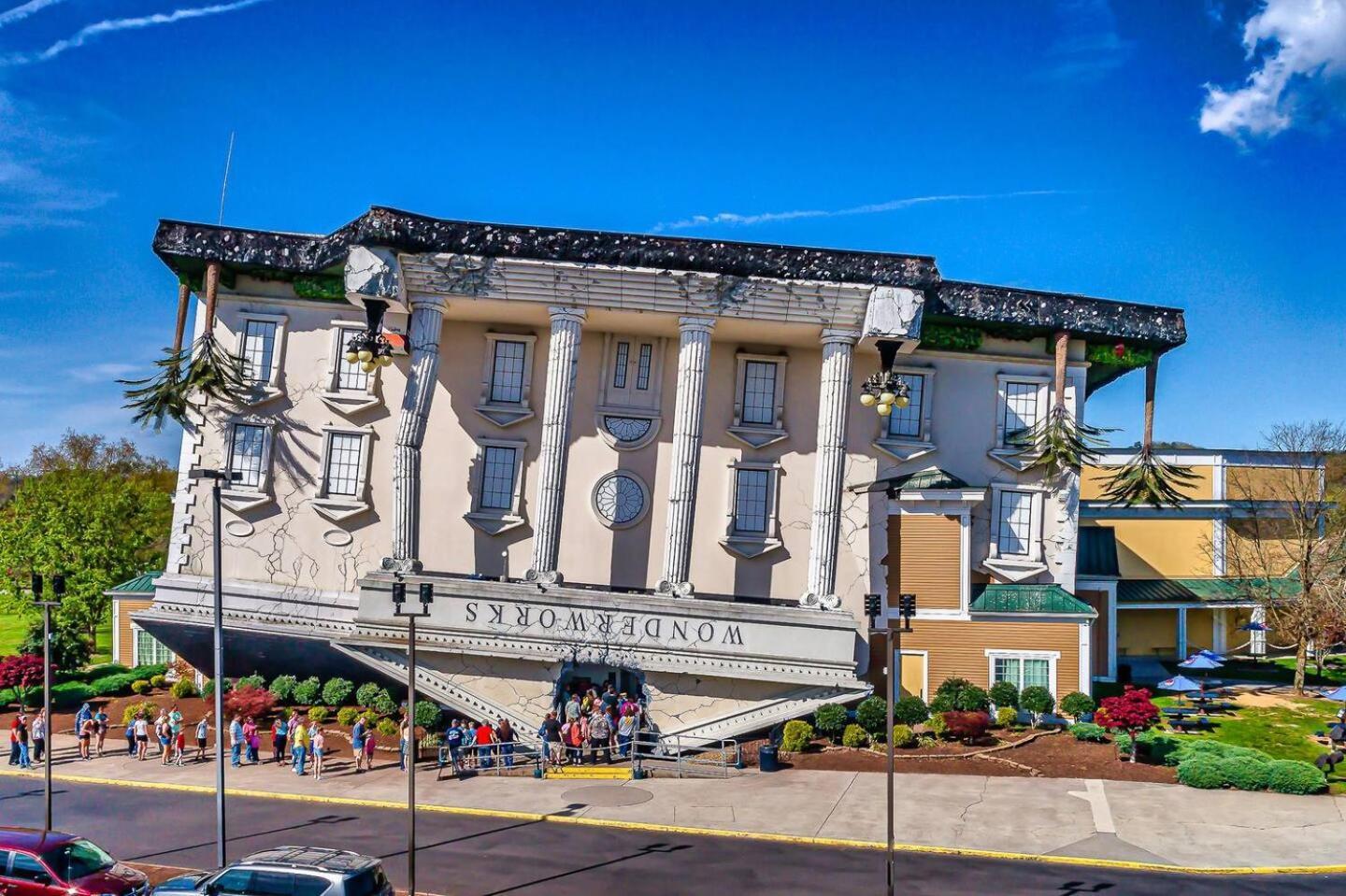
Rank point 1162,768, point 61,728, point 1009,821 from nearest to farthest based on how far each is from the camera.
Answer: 1. point 1009,821
2. point 1162,768
3. point 61,728

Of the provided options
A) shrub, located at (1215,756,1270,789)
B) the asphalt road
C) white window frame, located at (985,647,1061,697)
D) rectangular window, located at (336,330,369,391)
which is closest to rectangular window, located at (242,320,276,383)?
rectangular window, located at (336,330,369,391)

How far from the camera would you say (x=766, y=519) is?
1647 inches

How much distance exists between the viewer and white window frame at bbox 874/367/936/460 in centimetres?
4181

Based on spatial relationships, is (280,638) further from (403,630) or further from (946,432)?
(946,432)

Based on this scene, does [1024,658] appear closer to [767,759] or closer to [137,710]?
[767,759]

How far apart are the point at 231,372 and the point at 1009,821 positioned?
31.1 metres

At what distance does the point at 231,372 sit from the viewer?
41500 mm

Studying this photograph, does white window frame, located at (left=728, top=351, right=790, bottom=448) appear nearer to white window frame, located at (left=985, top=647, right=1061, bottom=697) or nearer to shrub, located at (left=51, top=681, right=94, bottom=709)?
white window frame, located at (left=985, top=647, right=1061, bottom=697)

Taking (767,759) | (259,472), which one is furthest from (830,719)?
(259,472)

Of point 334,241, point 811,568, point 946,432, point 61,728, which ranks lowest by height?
point 61,728

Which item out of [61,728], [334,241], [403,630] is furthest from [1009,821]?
[61,728]

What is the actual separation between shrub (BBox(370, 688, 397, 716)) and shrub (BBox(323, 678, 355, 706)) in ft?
5.39

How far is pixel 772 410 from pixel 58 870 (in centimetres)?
2820

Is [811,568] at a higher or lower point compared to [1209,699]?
higher
